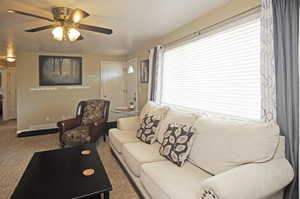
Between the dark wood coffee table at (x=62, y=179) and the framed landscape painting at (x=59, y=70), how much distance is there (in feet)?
11.1

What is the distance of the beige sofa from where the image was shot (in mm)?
1218

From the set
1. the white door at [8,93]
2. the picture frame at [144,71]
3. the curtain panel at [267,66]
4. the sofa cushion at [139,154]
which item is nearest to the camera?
the curtain panel at [267,66]

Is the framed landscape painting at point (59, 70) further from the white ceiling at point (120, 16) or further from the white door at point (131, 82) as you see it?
the white door at point (131, 82)

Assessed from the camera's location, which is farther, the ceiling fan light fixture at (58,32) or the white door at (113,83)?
the white door at (113,83)

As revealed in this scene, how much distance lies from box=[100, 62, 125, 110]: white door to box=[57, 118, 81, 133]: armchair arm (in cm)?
182

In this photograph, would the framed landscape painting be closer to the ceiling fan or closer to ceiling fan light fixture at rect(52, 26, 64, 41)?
the ceiling fan

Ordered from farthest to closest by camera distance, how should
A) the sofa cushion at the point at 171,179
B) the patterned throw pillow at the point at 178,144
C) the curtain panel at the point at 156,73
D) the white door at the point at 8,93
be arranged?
the white door at the point at 8,93, the curtain panel at the point at 156,73, the patterned throw pillow at the point at 178,144, the sofa cushion at the point at 171,179

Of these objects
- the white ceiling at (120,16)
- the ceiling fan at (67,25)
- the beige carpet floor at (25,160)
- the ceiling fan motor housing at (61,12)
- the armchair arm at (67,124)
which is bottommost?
the beige carpet floor at (25,160)

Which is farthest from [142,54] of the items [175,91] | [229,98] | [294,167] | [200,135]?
[294,167]

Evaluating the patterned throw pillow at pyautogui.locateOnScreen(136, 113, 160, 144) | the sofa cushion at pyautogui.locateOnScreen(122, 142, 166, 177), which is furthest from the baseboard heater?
the sofa cushion at pyautogui.locateOnScreen(122, 142, 166, 177)

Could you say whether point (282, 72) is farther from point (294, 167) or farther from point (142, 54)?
point (142, 54)

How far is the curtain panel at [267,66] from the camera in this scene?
61.8 inches

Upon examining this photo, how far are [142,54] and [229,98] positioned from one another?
2.82 meters

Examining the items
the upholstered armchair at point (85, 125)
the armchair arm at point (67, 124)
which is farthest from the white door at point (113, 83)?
the armchair arm at point (67, 124)
